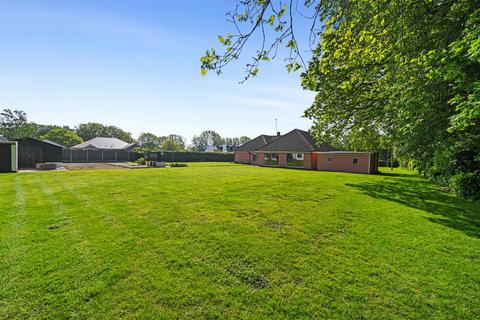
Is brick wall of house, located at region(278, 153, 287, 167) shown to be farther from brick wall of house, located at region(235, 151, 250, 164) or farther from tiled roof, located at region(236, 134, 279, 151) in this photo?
brick wall of house, located at region(235, 151, 250, 164)

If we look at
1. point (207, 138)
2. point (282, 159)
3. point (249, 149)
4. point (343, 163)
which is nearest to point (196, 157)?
point (249, 149)

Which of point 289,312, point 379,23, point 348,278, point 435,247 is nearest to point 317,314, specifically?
point 289,312

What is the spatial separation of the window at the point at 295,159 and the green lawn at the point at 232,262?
66.0ft

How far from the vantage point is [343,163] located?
76.8 ft

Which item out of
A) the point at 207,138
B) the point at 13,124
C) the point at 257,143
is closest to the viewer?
the point at 257,143

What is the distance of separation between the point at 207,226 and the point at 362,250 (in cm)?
343

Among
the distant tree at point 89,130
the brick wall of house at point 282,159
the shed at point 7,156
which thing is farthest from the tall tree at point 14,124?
the brick wall of house at point 282,159

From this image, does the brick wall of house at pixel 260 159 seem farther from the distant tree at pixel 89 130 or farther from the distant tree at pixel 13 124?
the distant tree at pixel 13 124

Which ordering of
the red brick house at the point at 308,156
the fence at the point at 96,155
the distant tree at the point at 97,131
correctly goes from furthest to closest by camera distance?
the distant tree at the point at 97,131
the fence at the point at 96,155
the red brick house at the point at 308,156

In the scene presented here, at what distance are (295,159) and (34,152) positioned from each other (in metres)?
28.8

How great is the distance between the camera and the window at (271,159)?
30.2 metres

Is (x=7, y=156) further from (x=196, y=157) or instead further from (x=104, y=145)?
(x=196, y=157)

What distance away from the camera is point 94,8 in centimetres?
582

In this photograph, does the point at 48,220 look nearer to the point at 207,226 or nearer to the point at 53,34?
the point at 207,226
